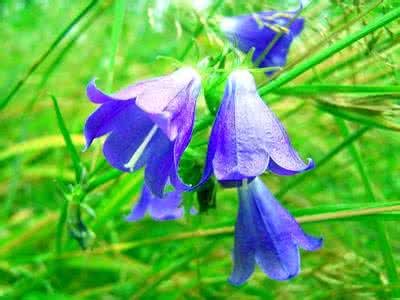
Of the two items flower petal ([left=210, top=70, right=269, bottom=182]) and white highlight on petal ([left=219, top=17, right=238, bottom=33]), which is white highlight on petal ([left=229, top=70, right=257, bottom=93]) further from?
white highlight on petal ([left=219, top=17, right=238, bottom=33])

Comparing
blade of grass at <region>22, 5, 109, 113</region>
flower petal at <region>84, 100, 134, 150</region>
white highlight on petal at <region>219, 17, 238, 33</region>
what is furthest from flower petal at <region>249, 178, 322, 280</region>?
blade of grass at <region>22, 5, 109, 113</region>

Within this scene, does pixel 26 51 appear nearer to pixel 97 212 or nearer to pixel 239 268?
pixel 97 212

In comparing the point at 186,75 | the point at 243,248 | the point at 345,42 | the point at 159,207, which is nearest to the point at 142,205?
the point at 159,207

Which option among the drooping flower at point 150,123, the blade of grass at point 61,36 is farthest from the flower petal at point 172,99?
the blade of grass at point 61,36

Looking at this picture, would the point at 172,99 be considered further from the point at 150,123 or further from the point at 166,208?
the point at 166,208

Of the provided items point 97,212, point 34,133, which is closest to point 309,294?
point 97,212
